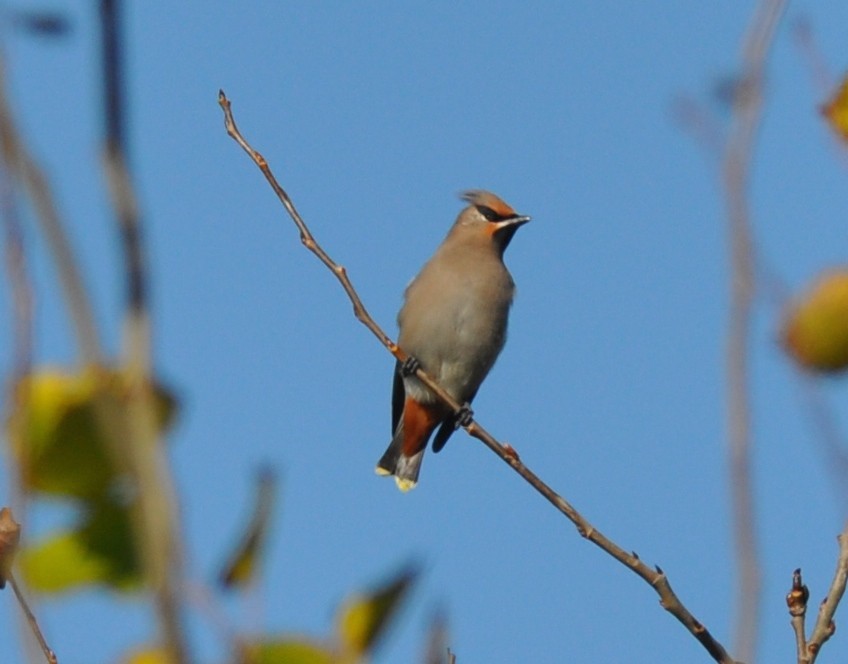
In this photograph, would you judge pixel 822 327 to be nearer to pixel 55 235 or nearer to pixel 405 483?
pixel 55 235

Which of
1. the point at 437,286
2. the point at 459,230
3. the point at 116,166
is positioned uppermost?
the point at 459,230

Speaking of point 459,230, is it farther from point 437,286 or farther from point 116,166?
point 116,166

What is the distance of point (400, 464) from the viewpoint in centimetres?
700

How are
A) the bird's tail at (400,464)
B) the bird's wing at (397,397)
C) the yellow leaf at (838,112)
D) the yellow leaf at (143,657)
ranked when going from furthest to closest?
the bird's tail at (400,464), the bird's wing at (397,397), the yellow leaf at (838,112), the yellow leaf at (143,657)

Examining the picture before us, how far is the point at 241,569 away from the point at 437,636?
6.2 inches

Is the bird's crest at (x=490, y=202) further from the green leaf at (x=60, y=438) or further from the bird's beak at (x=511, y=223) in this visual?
the green leaf at (x=60, y=438)

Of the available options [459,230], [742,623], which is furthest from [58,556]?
[459,230]

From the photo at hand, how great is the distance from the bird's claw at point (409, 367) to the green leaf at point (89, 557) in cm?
515

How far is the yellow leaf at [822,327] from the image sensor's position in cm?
200

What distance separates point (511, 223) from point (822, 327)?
17.3 ft

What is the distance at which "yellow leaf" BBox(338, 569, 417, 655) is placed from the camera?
3.38 ft

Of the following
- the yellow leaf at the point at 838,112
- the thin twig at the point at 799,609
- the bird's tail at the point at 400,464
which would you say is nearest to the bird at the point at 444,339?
the bird's tail at the point at 400,464

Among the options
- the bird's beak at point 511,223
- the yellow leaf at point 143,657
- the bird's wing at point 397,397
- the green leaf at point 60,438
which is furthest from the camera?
the bird's beak at point 511,223

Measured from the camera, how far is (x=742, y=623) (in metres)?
1.42
